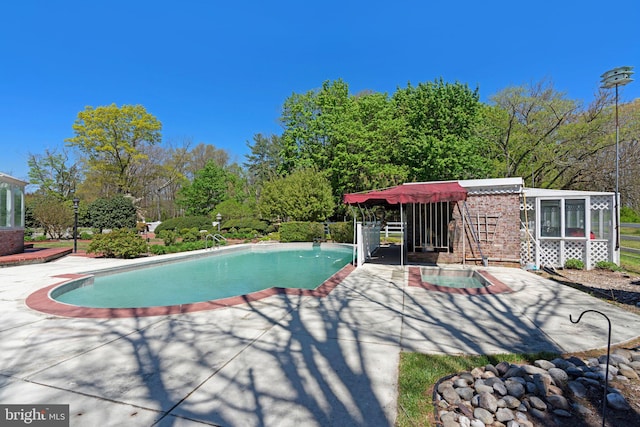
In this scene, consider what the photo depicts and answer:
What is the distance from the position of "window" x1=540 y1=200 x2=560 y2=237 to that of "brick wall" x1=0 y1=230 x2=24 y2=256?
737 inches

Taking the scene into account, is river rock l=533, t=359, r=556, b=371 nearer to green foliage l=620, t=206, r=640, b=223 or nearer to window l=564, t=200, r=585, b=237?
window l=564, t=200, r=585, b=237

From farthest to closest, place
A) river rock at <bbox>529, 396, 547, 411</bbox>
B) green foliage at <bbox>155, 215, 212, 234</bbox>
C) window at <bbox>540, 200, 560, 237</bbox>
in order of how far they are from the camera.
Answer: green foliage at <bbox>155, 215, 212, 234</bbox> < window at <bbox>540, 200, 560, 237</bbox> < river rock at <bbox>529, 396, 547, 411</bbox>

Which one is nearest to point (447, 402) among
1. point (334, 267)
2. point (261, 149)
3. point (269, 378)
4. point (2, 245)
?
point (269, 378)

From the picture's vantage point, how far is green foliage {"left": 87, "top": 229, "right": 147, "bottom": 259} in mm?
11734

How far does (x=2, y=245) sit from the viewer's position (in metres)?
10.9

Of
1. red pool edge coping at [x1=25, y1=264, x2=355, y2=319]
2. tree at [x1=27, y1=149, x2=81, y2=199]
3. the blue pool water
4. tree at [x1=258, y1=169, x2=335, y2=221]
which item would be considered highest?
tree at [x1=27, y1=149, x2=81, y2=199]

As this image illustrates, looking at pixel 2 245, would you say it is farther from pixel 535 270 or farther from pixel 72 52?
pixel 535 270

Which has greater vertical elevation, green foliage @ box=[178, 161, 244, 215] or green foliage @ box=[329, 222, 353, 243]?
green foliage @ box=[178, 161, 244, 215]

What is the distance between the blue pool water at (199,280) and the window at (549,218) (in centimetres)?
705

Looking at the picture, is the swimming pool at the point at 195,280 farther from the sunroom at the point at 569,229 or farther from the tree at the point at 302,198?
the sunroom at the point at 569,229

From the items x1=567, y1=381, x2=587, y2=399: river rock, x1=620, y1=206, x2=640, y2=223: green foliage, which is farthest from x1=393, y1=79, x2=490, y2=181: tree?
x1=567, y1=381, x2=587, y2=399: river rock

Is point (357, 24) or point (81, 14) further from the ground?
point (357, 24)

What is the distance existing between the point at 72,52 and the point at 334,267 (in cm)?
2052

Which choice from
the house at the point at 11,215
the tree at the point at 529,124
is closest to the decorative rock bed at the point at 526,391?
the house at the point at 11,215
